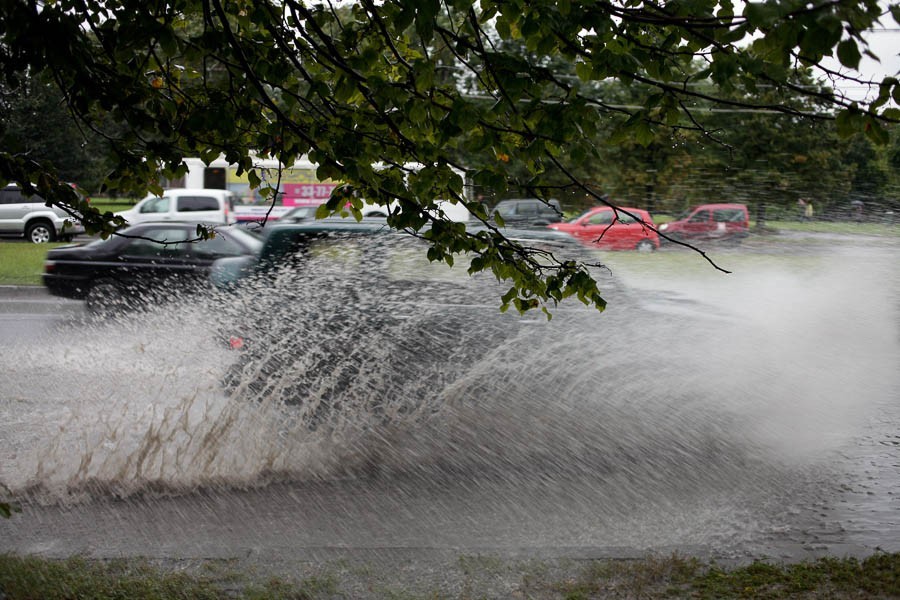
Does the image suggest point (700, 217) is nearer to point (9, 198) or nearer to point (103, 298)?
point (103, 298)

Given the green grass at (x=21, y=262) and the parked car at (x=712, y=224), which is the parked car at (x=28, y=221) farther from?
the parked car at (x=712, y=224)

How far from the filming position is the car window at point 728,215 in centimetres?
842

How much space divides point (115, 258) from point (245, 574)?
9.50 meters

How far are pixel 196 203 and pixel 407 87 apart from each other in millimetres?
23738

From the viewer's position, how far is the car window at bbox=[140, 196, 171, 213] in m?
26.6

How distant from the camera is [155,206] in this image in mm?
26828

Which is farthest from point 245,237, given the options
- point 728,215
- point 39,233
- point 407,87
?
point 39,233

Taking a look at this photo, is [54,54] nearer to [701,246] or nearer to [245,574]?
[245,574]

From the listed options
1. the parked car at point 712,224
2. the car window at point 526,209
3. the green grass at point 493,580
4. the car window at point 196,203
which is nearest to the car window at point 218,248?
the car window at point 526,209

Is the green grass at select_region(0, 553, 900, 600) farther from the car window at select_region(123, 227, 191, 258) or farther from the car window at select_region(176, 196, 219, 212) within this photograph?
the car window at select_region(176, 196, 219, 212)

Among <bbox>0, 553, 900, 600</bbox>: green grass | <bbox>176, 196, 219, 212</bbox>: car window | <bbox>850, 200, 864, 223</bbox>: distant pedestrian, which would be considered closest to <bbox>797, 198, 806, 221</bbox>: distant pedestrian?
<bbox>850, 200, 864, 223</bbox>: distant pedestrian

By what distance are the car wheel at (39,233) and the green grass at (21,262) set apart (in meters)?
0.38

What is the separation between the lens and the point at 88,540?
4.98 meters

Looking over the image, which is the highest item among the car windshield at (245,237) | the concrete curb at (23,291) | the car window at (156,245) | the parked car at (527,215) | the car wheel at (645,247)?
the parked car at (527,215)
